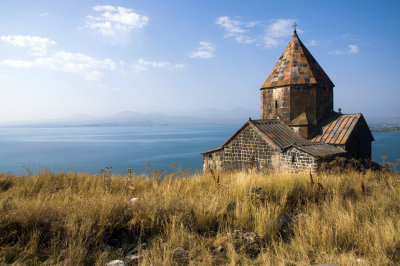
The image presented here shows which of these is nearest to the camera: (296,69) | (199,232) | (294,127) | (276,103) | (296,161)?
(199,232)

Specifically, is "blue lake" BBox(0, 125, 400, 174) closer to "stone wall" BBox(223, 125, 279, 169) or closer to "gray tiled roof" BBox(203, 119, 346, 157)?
"stone wall" BBox(223, 125, 279, 169)

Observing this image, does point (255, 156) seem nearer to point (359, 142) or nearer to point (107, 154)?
point (359, 142)

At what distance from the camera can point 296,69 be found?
45.7 feet

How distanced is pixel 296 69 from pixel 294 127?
316 centimetres

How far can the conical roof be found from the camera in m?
13.6

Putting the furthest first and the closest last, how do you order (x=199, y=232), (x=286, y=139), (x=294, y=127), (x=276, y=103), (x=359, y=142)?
(x=276, y=103), (x=294, y=127), (x=359, y=142), (x=286, y=139), (x=199, y=232)

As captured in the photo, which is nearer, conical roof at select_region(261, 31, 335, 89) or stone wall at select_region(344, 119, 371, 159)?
stone wall at select_region(344, 119, 371, 159)

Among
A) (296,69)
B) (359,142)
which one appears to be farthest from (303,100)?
(359,142)

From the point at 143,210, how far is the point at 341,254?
2.52 metres

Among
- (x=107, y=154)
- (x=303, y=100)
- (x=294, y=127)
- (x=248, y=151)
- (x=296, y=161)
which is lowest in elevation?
(x=107, y=154)

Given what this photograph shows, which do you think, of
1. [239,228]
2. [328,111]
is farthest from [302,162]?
[239,228]

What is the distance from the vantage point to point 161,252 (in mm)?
2979

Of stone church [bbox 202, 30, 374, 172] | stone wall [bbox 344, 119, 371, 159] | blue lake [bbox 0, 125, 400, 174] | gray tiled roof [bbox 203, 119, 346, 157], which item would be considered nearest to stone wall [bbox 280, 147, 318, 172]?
stone church [bbox 202, 30, 374, 172]

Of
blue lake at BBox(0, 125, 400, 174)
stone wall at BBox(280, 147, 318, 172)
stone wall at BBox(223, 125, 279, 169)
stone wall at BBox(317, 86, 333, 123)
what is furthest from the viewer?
blue lake at BBox(0, 125, 400, 174)
